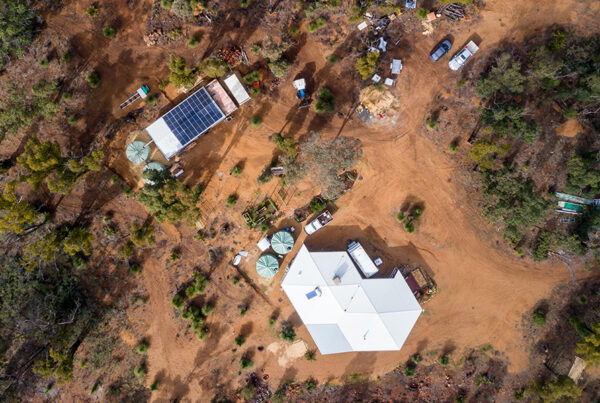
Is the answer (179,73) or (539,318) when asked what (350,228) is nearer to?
(539,318)

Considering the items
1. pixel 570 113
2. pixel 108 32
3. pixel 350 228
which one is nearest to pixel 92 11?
pixel 108 32

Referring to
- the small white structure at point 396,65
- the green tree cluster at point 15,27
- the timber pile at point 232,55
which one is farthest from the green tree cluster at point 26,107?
the small white structure at point 396,65

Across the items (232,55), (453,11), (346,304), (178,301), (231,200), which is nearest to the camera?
(346,304)

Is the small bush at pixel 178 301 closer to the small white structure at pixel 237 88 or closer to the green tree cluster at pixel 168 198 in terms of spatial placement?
the green tree cluster at pixel 168 198

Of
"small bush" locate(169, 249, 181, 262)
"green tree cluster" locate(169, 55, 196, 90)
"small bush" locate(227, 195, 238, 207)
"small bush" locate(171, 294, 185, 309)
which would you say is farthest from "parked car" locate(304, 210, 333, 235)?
"green tree cluster" locate(169, 55, 196, 90)

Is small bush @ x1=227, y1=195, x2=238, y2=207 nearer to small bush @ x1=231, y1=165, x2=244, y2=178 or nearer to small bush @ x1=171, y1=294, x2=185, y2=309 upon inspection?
small bush @ x1=231, y1=165, x2=244, y2=178

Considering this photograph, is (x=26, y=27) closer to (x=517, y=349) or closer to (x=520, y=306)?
(x=520, y=306)
